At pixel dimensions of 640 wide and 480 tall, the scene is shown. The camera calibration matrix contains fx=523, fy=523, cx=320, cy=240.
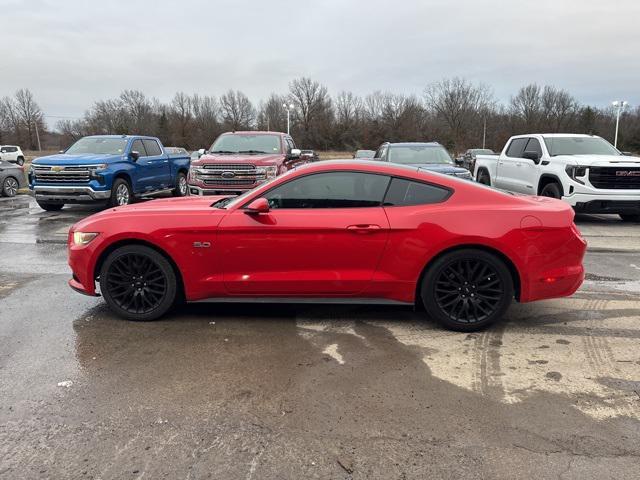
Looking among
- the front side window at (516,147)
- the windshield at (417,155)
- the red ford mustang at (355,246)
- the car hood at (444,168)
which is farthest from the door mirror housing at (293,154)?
the red ford mustang at (355,246)

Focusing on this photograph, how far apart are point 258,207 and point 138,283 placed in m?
1.39

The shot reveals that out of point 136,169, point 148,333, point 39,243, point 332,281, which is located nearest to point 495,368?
point 332,281

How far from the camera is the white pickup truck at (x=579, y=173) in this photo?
10.5 metres

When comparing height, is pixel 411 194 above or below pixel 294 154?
below

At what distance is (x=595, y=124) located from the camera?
71.4 m

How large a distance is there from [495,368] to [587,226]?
8375 mm

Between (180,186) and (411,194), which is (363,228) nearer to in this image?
(411,194)

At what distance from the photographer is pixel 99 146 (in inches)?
521

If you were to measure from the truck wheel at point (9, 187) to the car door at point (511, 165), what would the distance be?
1503 centimetres

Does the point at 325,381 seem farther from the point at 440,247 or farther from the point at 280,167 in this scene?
the point at 280,167

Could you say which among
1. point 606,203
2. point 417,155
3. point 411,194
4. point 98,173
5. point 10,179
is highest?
point 417,155

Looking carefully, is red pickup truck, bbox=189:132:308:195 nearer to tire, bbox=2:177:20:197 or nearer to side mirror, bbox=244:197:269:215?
side mirror, bbox=244:197:269:215

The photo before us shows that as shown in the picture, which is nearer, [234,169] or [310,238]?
[310,238]

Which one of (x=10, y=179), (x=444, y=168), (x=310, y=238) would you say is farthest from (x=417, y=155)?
(x=10, y=179)
